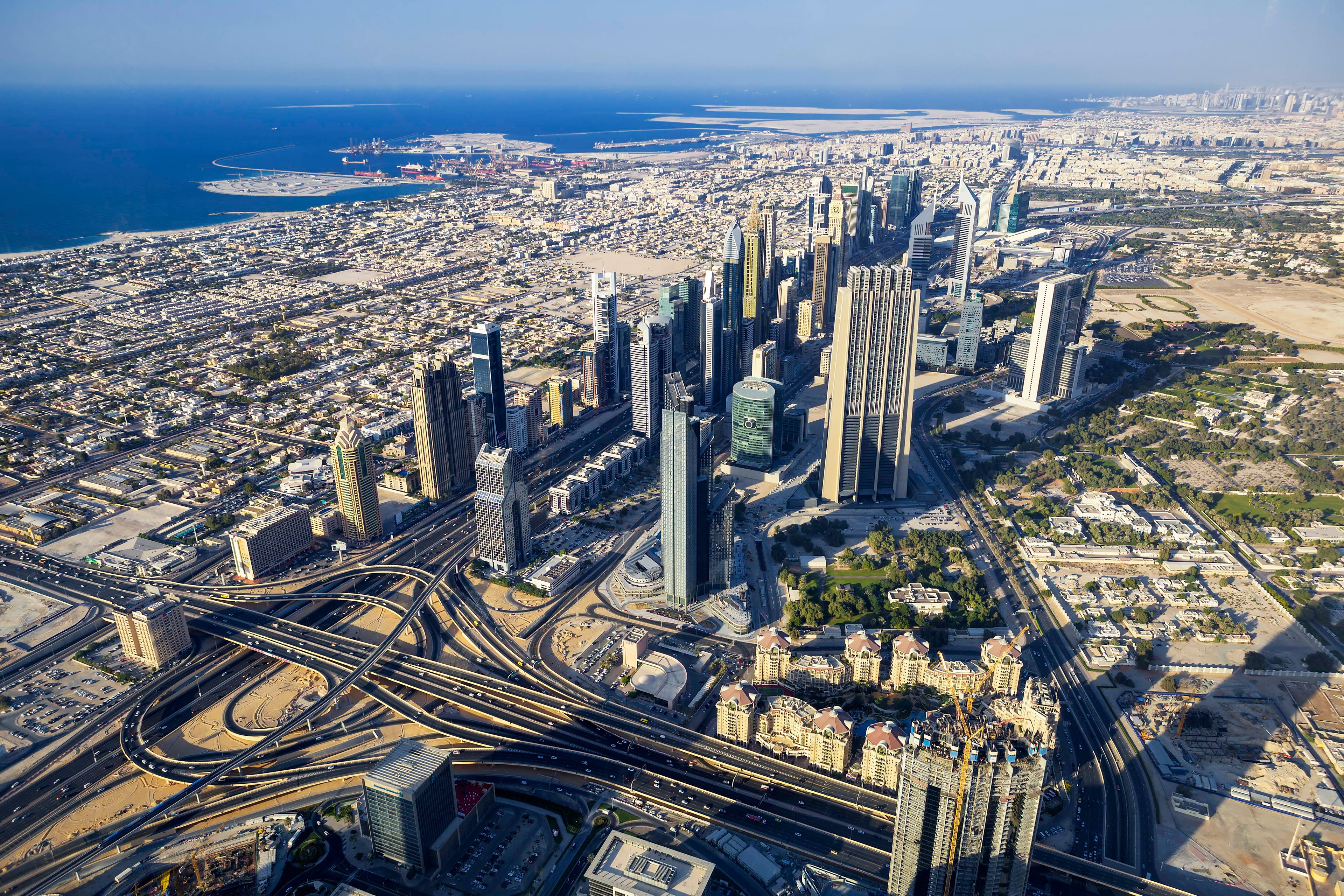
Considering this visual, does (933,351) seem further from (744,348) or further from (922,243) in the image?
(922,243)

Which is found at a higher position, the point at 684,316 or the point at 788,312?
the point at 684,316

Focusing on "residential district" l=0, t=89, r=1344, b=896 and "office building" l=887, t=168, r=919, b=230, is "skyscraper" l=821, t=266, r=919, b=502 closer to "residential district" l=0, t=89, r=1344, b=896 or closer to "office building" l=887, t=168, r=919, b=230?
"residential district" l=0, t=89, r=1344, b=896

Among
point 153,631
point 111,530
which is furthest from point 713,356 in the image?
point 111,530

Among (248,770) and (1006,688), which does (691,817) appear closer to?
(1006,688)

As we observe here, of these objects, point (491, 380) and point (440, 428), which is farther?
point (491, 380)

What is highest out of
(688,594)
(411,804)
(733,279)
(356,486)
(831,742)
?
(733,279)

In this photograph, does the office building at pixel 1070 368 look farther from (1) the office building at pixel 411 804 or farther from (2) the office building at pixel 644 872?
(1) the office building at pixel 411 804

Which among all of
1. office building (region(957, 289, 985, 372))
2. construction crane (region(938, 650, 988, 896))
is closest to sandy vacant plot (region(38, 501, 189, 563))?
construction crane (region(938, 650, 988, 896))
